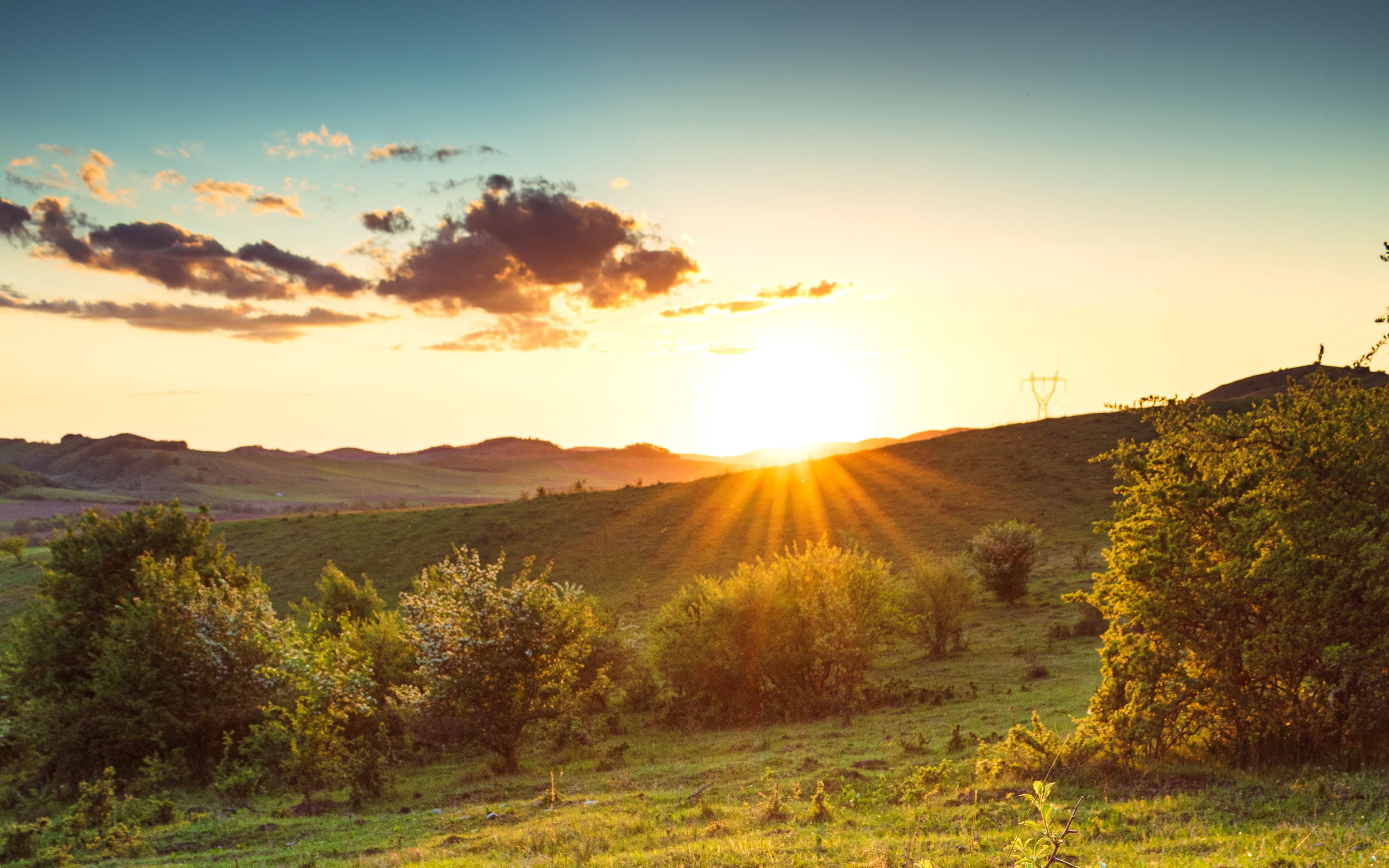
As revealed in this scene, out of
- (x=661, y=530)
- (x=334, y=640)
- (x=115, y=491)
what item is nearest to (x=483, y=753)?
(x=334, y=640)

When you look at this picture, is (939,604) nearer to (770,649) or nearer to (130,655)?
(770,649)

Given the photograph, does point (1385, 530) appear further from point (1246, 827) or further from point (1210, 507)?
point (1246, 827)

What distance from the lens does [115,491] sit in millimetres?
178125

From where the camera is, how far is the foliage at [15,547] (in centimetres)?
7269

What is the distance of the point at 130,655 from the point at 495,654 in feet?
39.6

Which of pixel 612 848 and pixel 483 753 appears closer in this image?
pixel 612 848

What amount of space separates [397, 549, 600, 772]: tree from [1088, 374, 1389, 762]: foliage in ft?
48.6

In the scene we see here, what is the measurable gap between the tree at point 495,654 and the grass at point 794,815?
5.92 ft

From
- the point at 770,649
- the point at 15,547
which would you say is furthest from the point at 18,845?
the point at 15,547

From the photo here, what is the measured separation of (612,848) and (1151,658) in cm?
1060

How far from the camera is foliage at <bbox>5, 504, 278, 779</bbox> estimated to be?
23.2 metres

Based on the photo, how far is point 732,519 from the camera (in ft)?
244

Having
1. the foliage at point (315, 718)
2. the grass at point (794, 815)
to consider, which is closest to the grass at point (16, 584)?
the foliage at point (315, 718)

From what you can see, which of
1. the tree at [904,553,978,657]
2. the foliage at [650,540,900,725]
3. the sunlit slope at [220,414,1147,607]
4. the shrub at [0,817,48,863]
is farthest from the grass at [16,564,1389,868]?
the sunlit slope at [220,414,1147,607]
